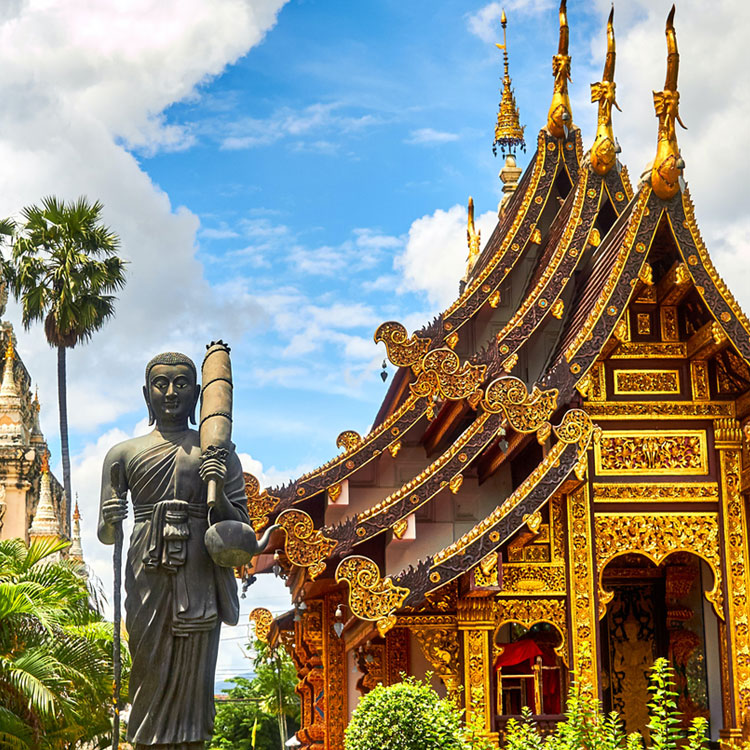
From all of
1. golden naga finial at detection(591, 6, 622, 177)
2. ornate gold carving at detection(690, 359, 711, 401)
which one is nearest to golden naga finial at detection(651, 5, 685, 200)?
golden naga finial at detection(591, 6, 622, 177)

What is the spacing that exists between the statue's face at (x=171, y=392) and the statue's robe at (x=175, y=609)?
0.33 m

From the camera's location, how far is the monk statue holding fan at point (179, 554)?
6492 millimetres

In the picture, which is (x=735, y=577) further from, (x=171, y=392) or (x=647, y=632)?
(x=171, y=392)

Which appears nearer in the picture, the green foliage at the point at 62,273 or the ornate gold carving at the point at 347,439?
the ornate gold carving at the point at 347,439

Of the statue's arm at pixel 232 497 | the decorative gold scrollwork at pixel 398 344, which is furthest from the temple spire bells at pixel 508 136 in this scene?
the statue's arm at pixel 232 497

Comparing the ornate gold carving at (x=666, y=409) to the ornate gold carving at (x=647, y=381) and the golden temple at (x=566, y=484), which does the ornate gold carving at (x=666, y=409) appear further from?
the ornate gold carving at (x=647, y=381)

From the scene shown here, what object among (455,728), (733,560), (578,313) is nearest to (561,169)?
(578,313)

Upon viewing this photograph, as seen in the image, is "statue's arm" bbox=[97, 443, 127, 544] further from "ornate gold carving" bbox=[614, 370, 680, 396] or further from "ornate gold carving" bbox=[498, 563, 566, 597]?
"ornate gold carving" bbox=[614, 370, 680, 396]

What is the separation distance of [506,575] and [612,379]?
2.30m

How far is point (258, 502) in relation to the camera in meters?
13.6

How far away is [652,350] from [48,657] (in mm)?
7265

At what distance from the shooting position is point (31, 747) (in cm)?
1436

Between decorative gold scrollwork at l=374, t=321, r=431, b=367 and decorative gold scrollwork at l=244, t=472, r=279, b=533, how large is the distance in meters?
1.92

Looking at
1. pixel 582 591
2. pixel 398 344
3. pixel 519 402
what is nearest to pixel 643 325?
pixel 519 402
